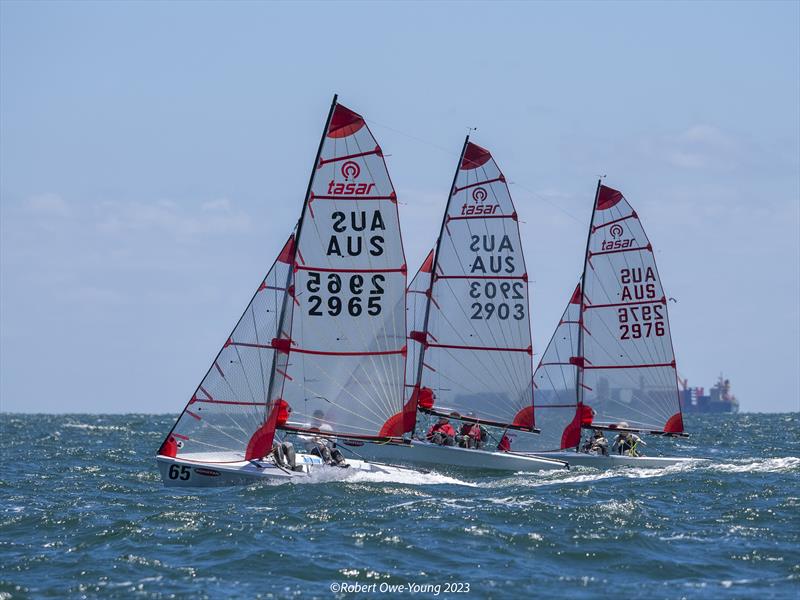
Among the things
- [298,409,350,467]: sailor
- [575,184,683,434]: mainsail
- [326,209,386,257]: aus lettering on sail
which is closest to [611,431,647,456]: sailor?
[575,184,683,434]: mainsail

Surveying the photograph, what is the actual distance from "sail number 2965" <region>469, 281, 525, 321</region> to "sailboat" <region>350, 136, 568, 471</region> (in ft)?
0.11

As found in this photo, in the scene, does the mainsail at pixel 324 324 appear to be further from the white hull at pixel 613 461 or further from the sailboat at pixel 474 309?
the white hull at pixel 613 461

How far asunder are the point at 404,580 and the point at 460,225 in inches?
854

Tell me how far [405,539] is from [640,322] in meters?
23.9

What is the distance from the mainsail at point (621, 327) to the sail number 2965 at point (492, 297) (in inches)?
227

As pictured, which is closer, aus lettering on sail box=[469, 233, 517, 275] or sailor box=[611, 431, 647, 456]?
aus lettering on sail box=[469, 233, 517, 275]

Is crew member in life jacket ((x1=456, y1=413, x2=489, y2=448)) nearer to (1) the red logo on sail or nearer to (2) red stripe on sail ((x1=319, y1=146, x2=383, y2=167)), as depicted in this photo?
(1) the red logo on sail

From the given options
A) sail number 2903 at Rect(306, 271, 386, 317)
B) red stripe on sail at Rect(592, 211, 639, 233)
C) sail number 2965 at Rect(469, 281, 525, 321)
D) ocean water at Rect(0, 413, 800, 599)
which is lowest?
ocean water at Rect(0, 413, 800, 599)

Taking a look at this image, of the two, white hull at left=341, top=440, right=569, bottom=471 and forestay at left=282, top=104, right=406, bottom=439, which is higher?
forestay at left=282, top=104, right=406, bottom=439

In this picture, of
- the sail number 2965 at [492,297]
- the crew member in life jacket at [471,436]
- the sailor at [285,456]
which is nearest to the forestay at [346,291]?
the sailor at [285,456]

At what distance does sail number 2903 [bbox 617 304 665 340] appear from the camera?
4525cm

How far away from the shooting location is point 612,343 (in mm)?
45688

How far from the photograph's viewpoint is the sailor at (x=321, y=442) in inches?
1303

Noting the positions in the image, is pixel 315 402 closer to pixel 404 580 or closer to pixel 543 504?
pixel 543 504
